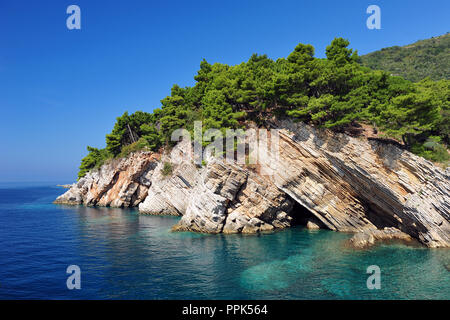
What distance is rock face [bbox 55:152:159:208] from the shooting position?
53.8 m

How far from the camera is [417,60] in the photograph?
3632 inches

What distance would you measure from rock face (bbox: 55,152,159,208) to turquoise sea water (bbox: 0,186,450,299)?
22.4 meters

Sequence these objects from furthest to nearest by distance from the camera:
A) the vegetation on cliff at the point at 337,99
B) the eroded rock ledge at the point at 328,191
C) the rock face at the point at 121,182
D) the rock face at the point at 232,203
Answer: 1. the rock face at the point at 121,182
2. the rock face at the point at 232,203
3. the vegetation on cliff at the point at 337,99
4. the eroded rock ledge at the point at 328,191

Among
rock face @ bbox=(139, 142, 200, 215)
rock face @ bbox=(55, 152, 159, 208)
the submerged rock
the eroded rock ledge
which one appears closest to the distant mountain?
the eroded rock ledge

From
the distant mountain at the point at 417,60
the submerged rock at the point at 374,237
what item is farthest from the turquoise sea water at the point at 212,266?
the distant mountain at the point at 417,60

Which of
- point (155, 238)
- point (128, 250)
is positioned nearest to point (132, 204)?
point (155, 238)

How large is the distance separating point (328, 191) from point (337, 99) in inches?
433

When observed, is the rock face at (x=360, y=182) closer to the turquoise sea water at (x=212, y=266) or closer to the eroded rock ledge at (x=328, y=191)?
the eroded rock ledge at (x=328, y=191)

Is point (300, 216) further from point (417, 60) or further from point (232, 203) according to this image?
point (417, 60)

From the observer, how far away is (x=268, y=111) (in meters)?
37.2

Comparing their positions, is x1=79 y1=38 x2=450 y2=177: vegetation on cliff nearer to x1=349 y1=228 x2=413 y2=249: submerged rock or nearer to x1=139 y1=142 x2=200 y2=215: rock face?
x1=139 y1=142 x2=200 y2=215: rock face

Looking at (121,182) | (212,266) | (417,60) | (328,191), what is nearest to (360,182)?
(328,191)

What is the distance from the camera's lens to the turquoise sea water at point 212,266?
16500 mm

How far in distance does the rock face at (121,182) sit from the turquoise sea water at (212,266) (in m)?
22.4
